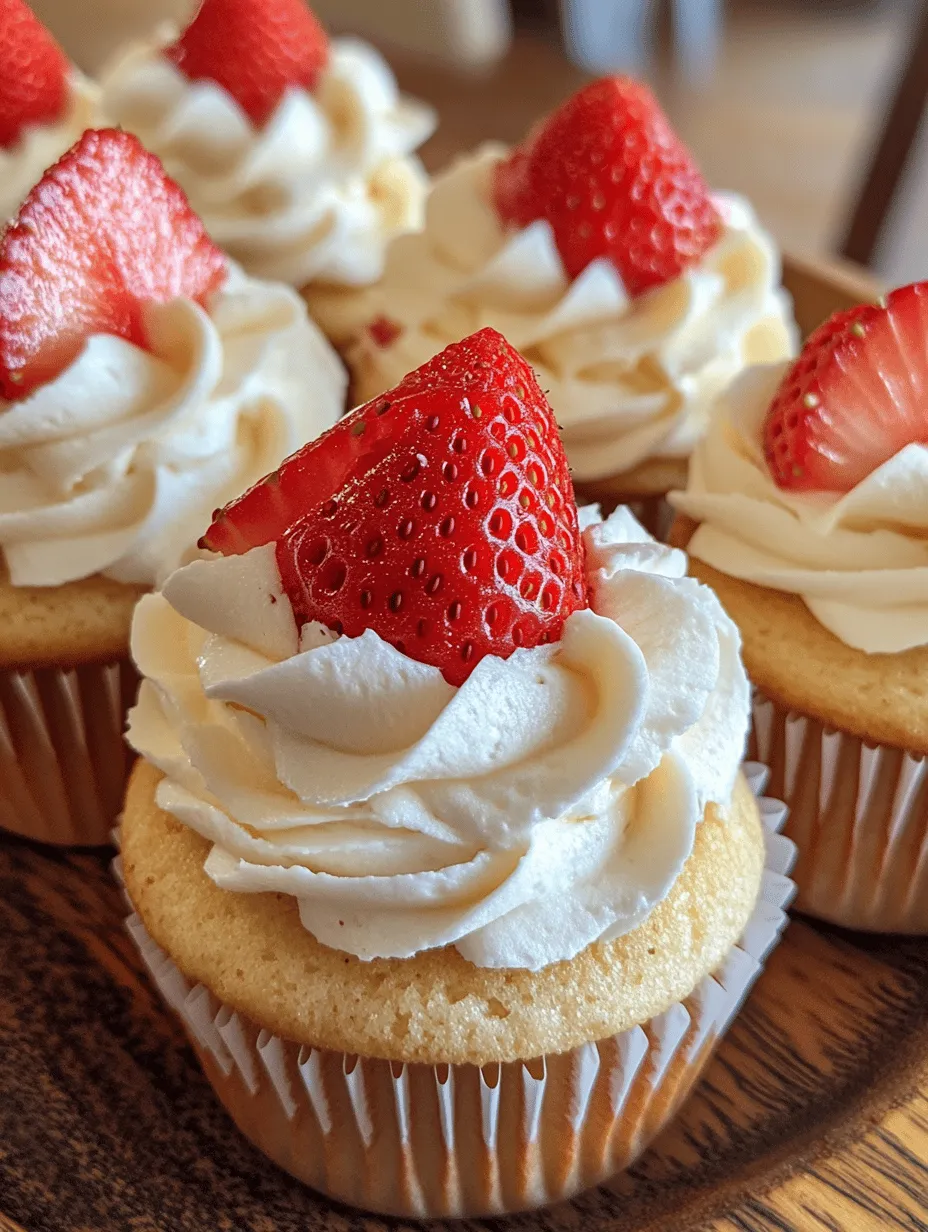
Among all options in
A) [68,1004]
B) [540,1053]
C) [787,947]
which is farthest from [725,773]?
[68,1004]

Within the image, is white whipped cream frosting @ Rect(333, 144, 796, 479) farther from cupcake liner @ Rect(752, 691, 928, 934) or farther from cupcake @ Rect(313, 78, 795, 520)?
cupcake liner @ Rect(752, 691, 928, 934)

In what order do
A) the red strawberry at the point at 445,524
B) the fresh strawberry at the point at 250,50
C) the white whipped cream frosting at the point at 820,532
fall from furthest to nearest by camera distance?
the fresh strawberry at the point at 250,50
the white whipped cream frosting at the point at 820,532
the red strawberry at the point at 445,524

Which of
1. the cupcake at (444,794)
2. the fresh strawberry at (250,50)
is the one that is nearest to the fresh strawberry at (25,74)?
the fresh strawberry at (250,50)

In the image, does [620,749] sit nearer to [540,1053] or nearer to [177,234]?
[540,1053]

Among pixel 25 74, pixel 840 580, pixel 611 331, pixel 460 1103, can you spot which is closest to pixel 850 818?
pixel 840 580

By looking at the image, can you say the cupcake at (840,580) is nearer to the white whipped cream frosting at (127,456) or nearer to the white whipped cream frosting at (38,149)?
the white whipped cream frosting at (127,456)

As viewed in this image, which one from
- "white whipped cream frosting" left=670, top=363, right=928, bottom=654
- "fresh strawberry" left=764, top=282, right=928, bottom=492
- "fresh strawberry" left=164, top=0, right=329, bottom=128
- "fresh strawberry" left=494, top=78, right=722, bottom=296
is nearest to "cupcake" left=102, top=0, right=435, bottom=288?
"fresh strawberry" left=164, top=0, right=329, bottom=128

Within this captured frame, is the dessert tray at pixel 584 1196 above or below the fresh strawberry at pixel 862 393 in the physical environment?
below
